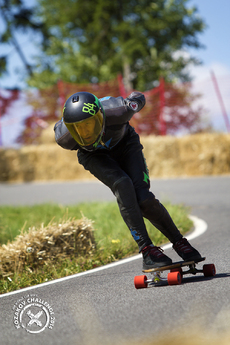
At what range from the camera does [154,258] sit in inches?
147

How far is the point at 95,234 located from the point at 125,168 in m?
2.36

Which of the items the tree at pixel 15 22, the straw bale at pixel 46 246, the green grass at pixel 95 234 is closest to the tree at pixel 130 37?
the tree at pixel 15 22

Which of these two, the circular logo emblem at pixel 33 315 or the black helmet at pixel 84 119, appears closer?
the circular logo emblem at pixel 33 315

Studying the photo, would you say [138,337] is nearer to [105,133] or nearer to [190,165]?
[105,133]

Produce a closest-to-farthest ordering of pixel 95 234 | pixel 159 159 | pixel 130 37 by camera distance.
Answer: pixel 95 234
pixel 159 159
pixel 130 37

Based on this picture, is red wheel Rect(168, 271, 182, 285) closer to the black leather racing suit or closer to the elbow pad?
the black leather racing suit

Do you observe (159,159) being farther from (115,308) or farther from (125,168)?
(115,308)

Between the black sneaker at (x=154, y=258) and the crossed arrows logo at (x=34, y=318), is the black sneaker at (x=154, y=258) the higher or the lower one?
the higher one

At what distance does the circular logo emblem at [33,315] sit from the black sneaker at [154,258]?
91cm

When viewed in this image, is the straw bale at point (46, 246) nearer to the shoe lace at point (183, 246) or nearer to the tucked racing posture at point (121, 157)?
the tucked racing posture at point (121, 157)

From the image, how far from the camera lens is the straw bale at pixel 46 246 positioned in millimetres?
4883

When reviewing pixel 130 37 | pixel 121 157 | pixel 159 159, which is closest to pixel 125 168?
pixel 121 157

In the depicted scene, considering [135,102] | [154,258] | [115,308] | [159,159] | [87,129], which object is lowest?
[115,308]

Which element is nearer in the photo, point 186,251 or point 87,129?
point 87,129
